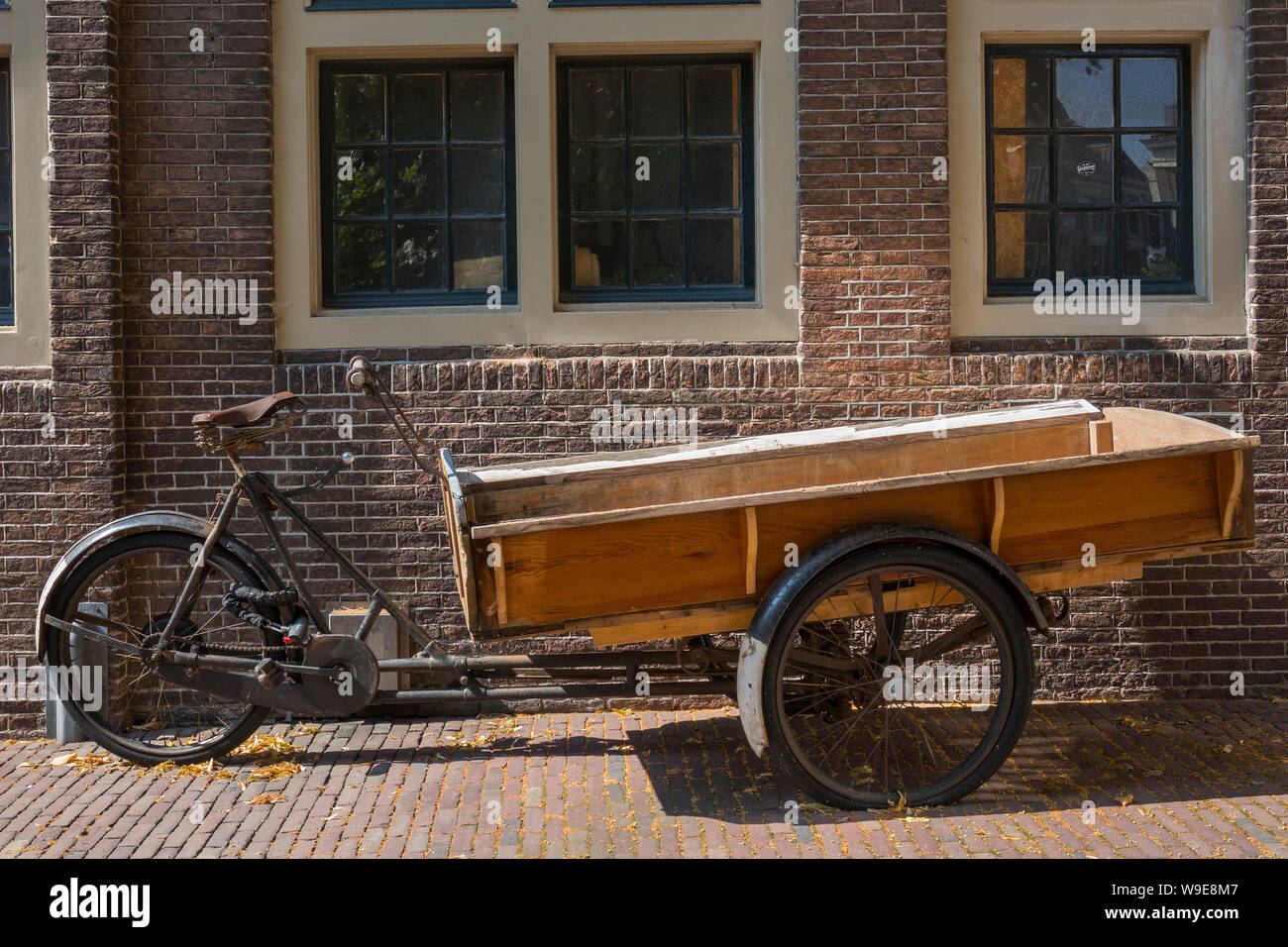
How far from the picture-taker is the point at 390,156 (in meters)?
6.05

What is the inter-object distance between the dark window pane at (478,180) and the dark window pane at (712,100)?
3.25ft

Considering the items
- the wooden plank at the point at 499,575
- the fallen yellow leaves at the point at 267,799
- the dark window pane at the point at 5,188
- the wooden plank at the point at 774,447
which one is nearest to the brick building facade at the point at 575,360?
the dark window pane at the point at 5,188

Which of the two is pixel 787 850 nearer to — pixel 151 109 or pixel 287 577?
pixel 287 577

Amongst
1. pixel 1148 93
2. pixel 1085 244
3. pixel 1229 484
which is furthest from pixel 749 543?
pixel 1148 93

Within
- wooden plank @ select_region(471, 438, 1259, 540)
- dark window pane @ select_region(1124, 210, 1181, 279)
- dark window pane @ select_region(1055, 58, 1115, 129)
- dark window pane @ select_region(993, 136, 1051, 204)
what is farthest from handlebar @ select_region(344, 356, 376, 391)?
dark window pane @ select_region(1124, 210, 1181, 279)

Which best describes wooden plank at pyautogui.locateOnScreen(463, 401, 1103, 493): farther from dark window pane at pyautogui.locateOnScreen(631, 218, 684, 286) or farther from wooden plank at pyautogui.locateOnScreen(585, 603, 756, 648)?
dark window pane at pyautogui.locateOnScreen(631, 218, 684, 286)

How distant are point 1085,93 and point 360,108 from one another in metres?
3.64

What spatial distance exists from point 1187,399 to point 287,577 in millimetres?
4449

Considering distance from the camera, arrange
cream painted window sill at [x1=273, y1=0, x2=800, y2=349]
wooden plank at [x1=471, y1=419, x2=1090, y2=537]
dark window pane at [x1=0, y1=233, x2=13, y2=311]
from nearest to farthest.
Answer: wooden plank at [x1=471, y1=419, x2=1090, y2=537] < cream painted window sill at [x1=273, y1=0, x2=800, y2=349] < dark window pane at [x1=0, y1=233, x2=13, y2=311]

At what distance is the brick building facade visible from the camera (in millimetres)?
5738

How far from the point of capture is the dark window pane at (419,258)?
6094 millimetres

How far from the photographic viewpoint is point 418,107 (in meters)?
6.05

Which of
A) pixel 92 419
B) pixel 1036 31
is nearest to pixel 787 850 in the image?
pixel 92 419

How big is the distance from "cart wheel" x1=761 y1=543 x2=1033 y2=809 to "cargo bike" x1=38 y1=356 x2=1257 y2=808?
1 cm
